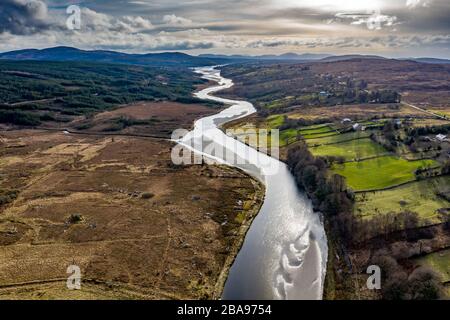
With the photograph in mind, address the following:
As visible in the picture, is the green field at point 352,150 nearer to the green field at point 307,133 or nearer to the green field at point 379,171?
the green field at point 379,171

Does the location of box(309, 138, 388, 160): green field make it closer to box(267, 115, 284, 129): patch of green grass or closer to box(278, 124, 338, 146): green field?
box(278, 124, 338, 146): green field

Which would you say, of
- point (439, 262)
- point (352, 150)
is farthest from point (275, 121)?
point (439, 262)

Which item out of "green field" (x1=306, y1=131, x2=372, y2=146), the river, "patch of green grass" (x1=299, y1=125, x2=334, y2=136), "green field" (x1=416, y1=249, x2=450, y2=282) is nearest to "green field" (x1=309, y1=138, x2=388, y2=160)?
"green field" (x1=306, y1=131, x2=372, y2=146)

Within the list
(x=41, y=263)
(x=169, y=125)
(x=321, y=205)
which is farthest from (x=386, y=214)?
(x=169, y=125)

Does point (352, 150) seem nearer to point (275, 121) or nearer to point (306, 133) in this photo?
point (306, 133)

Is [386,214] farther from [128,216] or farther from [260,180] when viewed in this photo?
[128,216]
